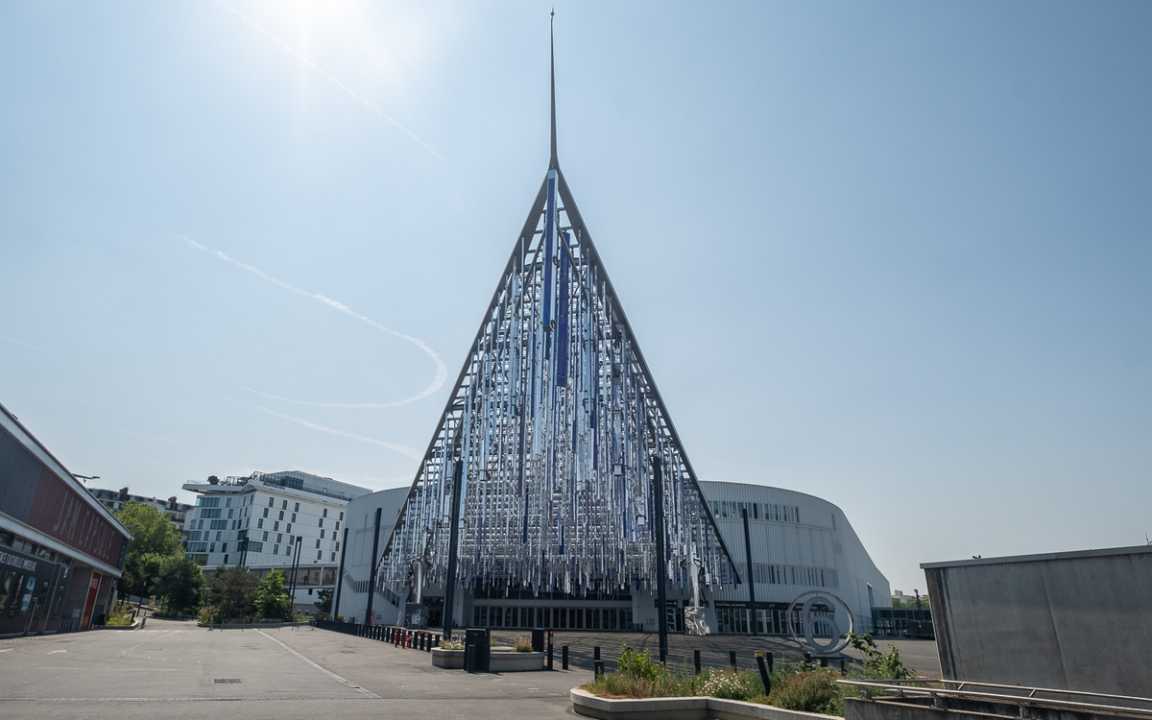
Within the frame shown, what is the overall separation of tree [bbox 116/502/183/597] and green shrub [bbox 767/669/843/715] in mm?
102552

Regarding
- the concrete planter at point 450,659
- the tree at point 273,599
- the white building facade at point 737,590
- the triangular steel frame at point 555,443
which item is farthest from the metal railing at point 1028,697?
the tree at point 273,599

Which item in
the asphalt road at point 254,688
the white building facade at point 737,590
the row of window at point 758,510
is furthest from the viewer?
the row of window at point 758,510

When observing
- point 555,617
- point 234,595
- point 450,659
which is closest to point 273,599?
point 234,595

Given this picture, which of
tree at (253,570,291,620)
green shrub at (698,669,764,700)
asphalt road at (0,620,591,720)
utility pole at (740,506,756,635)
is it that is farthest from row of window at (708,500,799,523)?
green shrub at (698,669,764,700)

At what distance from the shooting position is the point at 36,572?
3869 centimetres

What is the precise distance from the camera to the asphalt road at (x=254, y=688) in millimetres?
13180

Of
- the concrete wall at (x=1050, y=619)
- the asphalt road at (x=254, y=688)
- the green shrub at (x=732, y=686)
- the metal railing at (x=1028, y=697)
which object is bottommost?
the asphalt road at (x=254, y=688)

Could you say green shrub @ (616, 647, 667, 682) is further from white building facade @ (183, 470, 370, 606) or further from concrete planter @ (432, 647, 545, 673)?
white building facade @ (183, 470, 370, 606)

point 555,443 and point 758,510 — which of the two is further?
point 758,510

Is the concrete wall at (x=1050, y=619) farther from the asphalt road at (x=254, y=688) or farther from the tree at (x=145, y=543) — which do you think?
the tree at (x=145, y=543)

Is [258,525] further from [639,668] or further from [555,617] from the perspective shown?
[639,668]

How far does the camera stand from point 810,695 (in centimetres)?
1316

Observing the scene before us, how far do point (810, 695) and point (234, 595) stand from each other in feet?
243

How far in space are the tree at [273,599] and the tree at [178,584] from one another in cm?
1697
